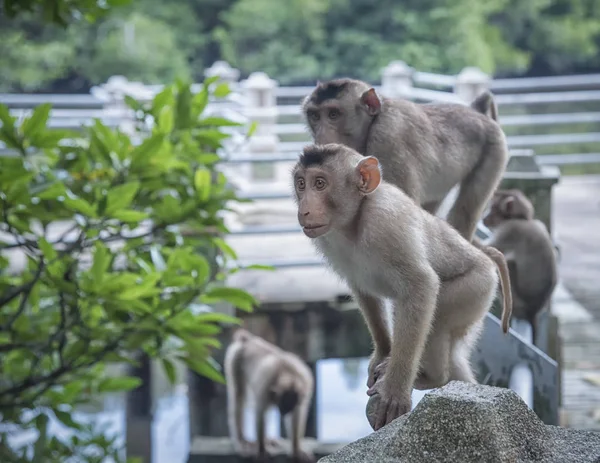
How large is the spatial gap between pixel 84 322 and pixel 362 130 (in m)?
1.50

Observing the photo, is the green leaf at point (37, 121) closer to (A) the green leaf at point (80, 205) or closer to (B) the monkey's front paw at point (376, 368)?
(A) the green leaf at point (80, 205)

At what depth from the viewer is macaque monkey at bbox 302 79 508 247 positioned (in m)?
2.24

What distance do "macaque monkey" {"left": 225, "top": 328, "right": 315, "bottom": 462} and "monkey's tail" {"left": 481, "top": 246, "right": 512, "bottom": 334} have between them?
3885 mm

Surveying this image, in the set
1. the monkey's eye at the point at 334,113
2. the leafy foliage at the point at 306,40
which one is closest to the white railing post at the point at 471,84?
the monkey's eye at the point at 334,113

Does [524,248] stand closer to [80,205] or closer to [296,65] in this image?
[80,205]

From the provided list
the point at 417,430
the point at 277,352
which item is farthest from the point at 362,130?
the point at 277,352

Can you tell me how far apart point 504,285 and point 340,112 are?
603 mm

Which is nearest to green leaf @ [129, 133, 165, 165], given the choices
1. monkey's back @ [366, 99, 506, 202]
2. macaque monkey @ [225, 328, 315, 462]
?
monkey's back @ [366, 99, 506, 202]

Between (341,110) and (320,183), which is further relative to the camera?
(341,110)

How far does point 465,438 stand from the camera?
5.16 ft

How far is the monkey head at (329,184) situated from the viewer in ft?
6.10

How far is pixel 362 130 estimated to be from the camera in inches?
89.7

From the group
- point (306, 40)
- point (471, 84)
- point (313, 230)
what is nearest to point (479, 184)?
point (313, 230)

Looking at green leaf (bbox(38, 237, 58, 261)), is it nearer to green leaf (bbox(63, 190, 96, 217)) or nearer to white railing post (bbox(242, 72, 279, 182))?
green leaf (bbox(63, 190, 96, 217))
